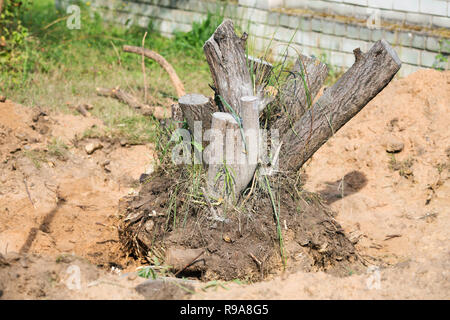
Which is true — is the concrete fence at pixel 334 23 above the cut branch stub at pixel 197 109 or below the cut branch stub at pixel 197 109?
above

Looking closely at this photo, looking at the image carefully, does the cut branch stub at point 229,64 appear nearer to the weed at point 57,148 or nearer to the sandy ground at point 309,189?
the sandy ground at point 309,189

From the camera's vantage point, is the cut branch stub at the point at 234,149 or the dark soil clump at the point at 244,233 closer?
the cut branch stub at the point at 234,149

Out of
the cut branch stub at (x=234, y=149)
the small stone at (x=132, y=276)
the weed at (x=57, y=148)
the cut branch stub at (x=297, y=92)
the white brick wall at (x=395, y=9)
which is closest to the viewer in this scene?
the small stone at (x=132, y=276)

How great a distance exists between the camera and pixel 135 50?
23.2ft

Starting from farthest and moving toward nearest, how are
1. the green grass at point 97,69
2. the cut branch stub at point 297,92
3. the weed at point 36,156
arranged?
the green grass at point 97,69 → the weed at point 36,156 → the cut branch stub at point 297,92

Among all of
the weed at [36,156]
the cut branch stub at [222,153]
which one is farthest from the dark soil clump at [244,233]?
the weed at [36,156]

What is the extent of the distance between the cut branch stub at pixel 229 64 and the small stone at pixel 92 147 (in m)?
2.04

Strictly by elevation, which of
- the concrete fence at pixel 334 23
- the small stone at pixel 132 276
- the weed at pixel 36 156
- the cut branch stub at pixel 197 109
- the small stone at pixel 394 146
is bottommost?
the small stone at pixel 132 276

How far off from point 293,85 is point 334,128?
0.49 metres

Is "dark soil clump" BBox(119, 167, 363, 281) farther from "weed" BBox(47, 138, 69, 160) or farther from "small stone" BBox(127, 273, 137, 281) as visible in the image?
"weed" BBox(47, 138, 69, 160)

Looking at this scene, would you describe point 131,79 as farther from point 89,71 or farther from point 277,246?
point 277,246

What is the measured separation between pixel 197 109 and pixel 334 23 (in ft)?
12.6

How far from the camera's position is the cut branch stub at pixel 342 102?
4172 mm

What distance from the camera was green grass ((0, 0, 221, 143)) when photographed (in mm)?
6562
